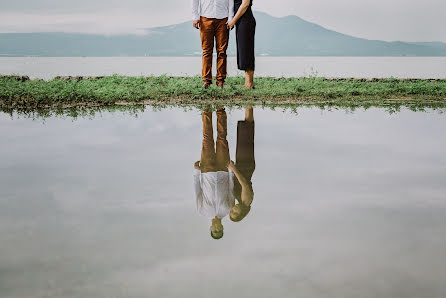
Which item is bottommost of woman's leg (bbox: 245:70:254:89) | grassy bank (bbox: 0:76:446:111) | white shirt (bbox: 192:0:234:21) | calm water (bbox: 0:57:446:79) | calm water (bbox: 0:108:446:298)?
calm water (bbox: 0:108:446:298)

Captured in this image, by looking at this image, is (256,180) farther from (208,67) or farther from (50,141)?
(208,67)

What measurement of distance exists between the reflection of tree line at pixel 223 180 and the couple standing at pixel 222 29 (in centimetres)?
445

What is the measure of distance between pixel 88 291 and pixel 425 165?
11.3ft

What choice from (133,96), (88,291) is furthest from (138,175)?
(133,96)

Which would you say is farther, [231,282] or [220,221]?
[220,221]

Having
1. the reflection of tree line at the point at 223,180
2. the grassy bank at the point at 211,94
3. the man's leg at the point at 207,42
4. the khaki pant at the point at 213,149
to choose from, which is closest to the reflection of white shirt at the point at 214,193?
the reflection of tree line at the point at 223,180

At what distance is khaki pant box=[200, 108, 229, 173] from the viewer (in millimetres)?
4453

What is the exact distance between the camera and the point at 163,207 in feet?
10.8

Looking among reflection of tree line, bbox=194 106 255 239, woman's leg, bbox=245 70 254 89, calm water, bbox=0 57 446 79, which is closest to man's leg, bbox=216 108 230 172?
reflection of tree line, bbox=194 106 255 239

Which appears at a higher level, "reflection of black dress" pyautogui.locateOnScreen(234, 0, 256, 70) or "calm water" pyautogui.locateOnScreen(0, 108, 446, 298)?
"reflection of black dress" pyautogui.locateOnScreen(234, 0, 256, 70)

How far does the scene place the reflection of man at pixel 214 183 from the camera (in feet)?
10.3

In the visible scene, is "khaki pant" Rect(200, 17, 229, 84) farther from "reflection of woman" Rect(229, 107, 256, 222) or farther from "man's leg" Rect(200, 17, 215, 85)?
"reflection of woman" Rect(229, 107, 256, 222)

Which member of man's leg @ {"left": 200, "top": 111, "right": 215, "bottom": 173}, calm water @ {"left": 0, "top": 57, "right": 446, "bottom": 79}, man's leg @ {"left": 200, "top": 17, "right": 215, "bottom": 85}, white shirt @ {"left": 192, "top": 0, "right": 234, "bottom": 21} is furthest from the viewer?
calm water @ {"left": 0, "top": 57, "right": 446, "bottom": 79}

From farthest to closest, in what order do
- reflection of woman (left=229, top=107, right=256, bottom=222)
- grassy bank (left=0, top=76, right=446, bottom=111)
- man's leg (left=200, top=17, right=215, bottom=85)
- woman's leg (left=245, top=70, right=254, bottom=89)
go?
woman's leg (left=245, top=70, right=254, bottom=89), man's leg (left=200, top=17, right=215, bottom=85), grassy bank (left=0, top=76, right=446, bottom=111), reflection of woman (left=229, top=107, right=256, bottom=222)
